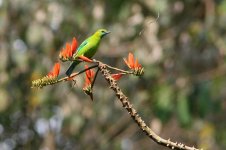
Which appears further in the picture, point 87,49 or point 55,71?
point 87,49

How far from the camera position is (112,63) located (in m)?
10.3

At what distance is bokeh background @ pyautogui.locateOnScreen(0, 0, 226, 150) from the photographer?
8.45 metres

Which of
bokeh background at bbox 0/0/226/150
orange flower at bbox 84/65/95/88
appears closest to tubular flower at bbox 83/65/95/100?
orange flower at bbox 84/65/95/88

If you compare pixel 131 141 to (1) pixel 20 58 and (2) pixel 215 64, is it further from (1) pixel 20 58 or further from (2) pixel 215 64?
(1) pixel 20 58

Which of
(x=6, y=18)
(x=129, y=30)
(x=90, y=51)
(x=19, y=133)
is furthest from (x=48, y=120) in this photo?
(x=90, y=51)

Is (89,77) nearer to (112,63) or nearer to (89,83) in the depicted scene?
(89,83)

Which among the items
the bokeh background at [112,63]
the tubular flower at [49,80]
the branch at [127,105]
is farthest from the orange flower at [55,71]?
the bokeh background at [112,63]

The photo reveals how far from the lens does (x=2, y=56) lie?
27.7 feet

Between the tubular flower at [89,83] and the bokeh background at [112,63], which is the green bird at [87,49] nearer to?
the tubular flower at [89,83]

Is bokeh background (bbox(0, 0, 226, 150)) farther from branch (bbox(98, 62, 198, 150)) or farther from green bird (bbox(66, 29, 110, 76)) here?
branch (bbox(98, 62, 198, 150))

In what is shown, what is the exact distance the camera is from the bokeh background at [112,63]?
8453mm

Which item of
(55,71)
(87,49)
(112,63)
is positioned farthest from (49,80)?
(112,63)

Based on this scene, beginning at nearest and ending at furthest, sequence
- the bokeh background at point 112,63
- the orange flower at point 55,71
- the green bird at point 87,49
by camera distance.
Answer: the orange flower at point 55,71, the green bird at point 87,49, the bokeh background at point 112,63

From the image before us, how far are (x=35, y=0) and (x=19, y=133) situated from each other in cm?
225
